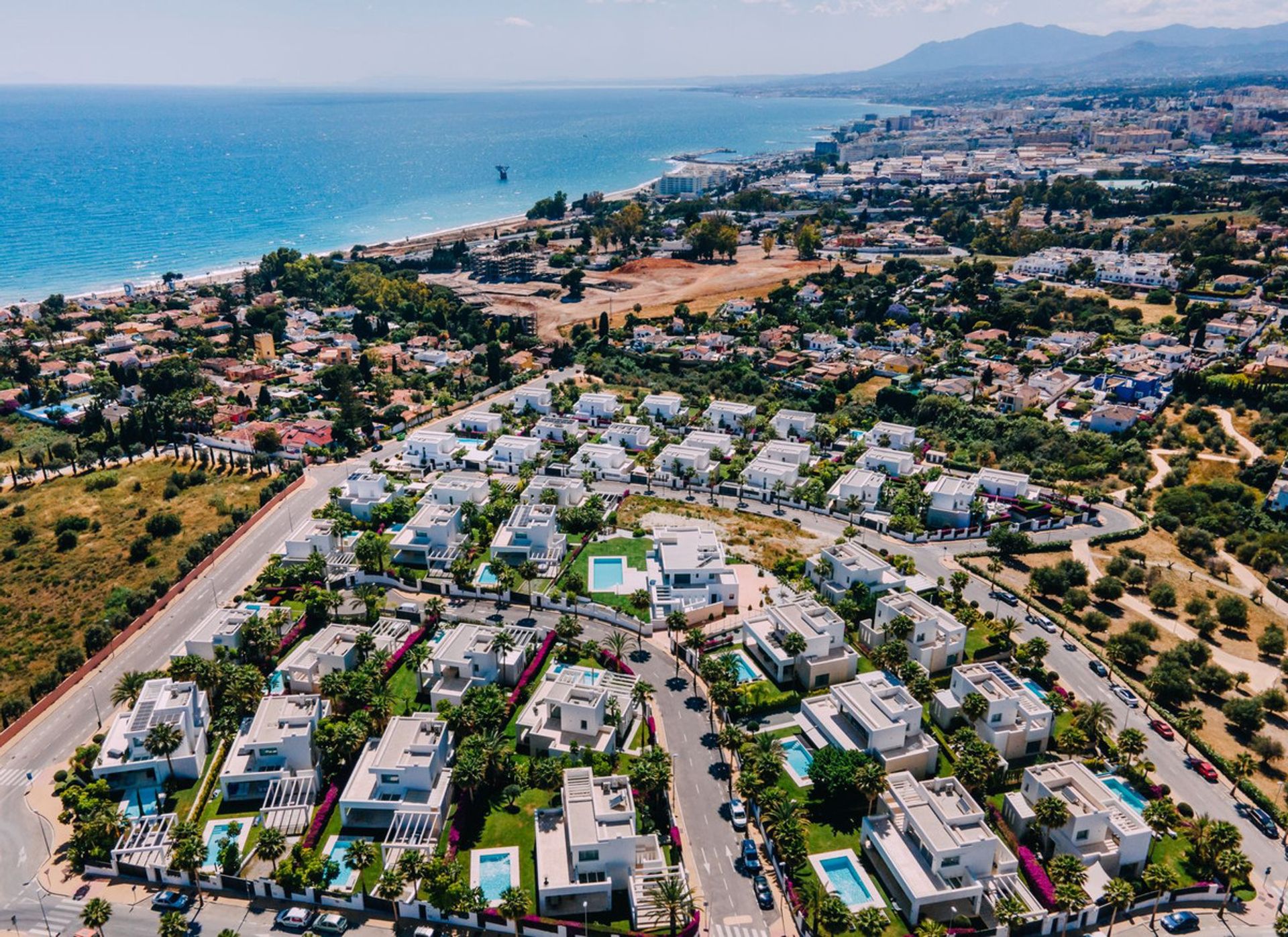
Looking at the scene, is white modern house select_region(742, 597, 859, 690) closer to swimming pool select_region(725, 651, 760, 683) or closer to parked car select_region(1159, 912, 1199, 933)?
swimming pool select_region(725, 651, 760, 683)

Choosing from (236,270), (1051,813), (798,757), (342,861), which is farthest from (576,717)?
(236,270)

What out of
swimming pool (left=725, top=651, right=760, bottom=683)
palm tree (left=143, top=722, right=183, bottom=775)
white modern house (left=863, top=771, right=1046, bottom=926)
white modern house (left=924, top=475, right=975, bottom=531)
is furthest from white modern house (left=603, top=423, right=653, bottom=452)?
white modern house (left=863, top=771, right=1046, bottom=926)

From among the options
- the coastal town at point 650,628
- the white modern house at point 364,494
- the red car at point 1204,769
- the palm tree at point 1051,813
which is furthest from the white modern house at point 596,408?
the palm tree at point 1051,813

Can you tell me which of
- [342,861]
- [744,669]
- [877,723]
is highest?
A: [877,723]

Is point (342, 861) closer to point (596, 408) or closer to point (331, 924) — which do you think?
point (331, 924)

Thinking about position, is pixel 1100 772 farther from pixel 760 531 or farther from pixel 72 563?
pixel 72 563

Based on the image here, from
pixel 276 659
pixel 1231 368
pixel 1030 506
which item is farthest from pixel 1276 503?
pixel 276 659

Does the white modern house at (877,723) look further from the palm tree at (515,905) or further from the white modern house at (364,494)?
the white modern house at (364,494)
